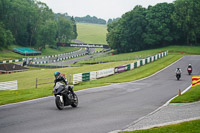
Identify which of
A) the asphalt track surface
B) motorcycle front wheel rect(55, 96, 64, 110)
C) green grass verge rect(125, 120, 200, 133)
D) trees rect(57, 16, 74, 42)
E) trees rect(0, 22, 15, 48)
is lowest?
the asphalt track surface

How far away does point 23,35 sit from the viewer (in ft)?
407

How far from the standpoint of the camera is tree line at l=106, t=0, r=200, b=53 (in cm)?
9831

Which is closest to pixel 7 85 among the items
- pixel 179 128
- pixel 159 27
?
pixel 179 128

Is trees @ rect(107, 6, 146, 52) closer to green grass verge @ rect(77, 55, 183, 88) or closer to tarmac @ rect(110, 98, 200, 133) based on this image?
green grass verge @ rect(77, 55, 183, 88)

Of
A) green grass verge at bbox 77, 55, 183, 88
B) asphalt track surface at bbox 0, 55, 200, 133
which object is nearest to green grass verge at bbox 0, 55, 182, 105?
green grass verge at bbox 77, 55, 183, 88

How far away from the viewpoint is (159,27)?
3915 inches

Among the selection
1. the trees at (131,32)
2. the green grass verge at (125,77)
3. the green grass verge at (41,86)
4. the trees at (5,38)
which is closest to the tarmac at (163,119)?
the green grass verge at (41,86)

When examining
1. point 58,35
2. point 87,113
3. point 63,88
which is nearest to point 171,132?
point 87,113

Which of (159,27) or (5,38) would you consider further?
(5,38)

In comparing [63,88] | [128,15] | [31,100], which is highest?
[128,15]

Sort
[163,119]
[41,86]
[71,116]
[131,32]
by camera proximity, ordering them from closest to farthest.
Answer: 1. [163,119]
2. [71,116]
3. [41,86]
4. [131,32]

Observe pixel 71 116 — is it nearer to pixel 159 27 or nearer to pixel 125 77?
pixel 125 77

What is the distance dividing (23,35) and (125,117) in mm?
117289

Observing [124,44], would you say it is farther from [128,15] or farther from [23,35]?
[23,35]
